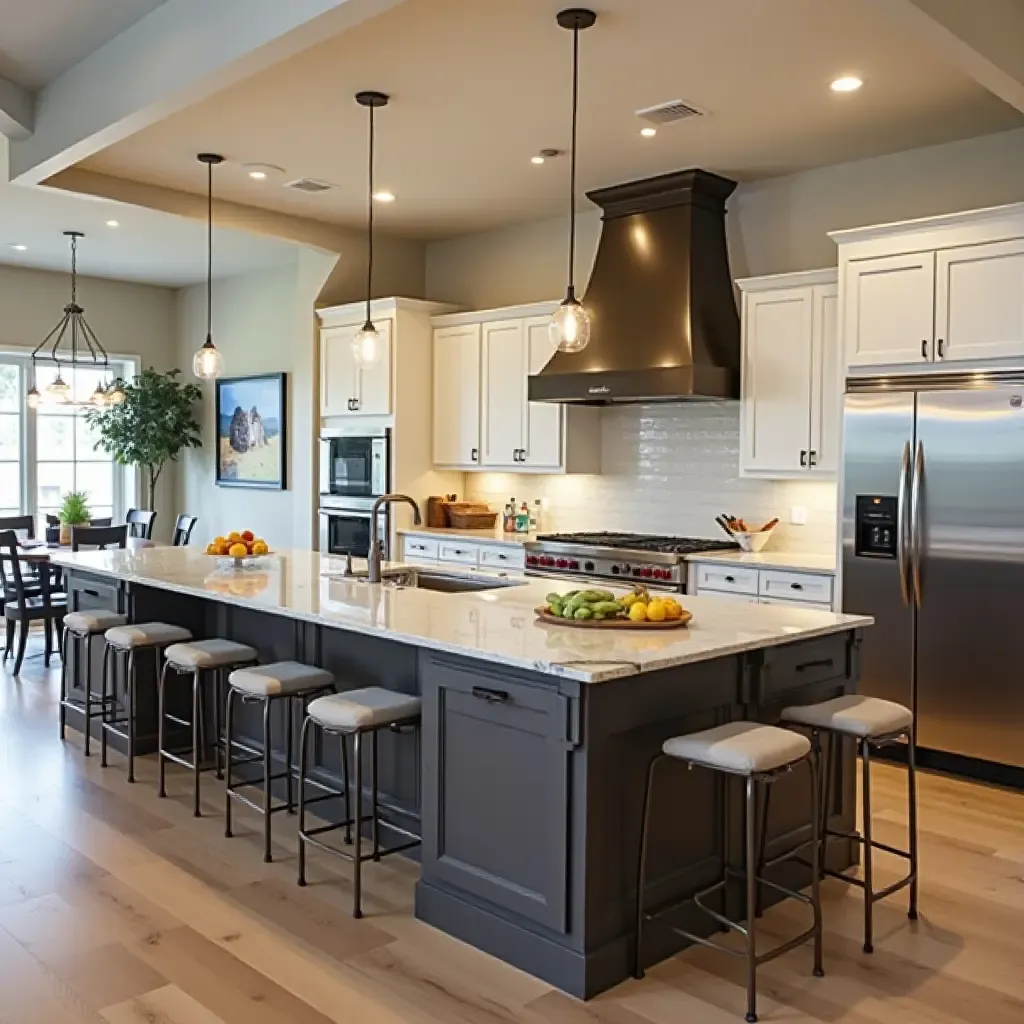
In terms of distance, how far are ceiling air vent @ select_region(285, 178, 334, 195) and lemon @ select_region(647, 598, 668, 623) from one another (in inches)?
151

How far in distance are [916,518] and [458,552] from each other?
299 cm

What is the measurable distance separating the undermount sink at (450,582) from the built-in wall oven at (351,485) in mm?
2054

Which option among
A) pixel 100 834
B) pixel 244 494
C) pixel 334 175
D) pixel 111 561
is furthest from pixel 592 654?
pixel 244 494

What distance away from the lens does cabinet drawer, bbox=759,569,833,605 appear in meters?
5.05

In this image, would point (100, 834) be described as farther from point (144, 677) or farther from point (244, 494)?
point (244, 494)

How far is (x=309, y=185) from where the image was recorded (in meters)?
6.19

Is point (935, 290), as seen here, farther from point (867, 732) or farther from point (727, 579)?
point (867, 732)

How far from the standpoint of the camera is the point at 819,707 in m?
3.25

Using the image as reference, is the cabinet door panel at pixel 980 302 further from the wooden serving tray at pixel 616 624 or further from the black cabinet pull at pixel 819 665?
the wooden serving tray at pixel 616 624

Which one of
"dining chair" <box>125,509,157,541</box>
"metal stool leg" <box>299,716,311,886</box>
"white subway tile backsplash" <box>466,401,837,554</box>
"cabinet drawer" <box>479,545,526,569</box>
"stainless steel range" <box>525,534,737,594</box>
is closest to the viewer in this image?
"metal stool leg" <box>299,716,311,886</box>

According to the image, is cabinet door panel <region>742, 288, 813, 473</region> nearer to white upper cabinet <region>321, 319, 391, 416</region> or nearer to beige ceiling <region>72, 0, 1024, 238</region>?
beige ceiling <region>72, 0, 1024, 238</region>

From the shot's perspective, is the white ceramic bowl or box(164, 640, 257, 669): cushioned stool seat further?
the white ceramic bowl

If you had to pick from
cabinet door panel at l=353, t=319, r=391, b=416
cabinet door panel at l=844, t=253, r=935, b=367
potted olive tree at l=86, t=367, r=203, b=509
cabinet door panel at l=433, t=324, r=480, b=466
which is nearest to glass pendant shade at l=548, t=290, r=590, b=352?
cabinet door panel at l=844, t=253, r=935, b=367

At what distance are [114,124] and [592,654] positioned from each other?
129 inches
